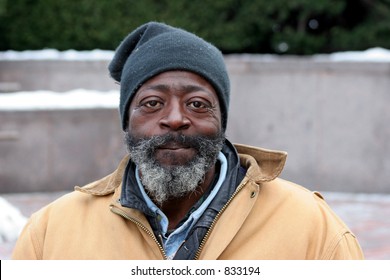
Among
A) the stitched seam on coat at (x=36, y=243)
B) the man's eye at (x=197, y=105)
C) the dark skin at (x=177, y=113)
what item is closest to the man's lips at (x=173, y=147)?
the dark skin at (x=177, y=113)

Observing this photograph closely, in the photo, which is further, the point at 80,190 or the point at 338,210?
the point at 338,210

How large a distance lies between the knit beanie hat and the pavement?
3925mm

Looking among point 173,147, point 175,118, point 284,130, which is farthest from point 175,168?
point 284,130

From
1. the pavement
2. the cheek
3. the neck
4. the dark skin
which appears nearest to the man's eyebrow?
the dark skin

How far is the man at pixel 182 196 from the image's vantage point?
258cm

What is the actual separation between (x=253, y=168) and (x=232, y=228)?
27 cm

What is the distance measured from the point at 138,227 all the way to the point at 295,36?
450 inches

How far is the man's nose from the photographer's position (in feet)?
8.84

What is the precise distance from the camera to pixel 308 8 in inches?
528

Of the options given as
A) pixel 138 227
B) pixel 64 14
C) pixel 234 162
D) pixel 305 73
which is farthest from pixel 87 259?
pixel 64 14

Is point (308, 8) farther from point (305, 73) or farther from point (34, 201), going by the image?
point (34, 201)

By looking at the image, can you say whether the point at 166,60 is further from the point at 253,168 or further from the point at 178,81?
the point at 253,168

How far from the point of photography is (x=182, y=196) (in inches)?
110

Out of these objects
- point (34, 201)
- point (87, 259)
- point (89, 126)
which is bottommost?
point (34, 201)
